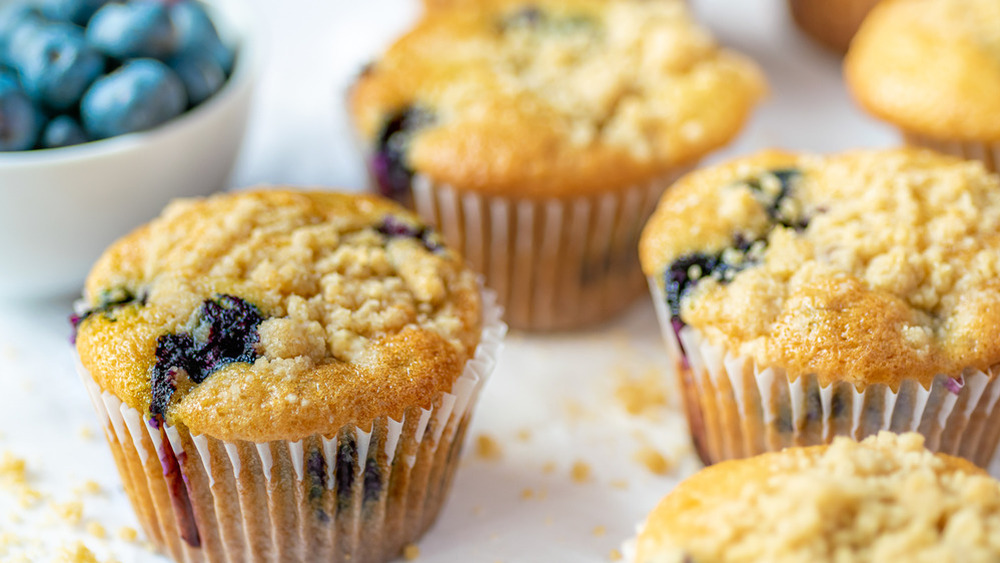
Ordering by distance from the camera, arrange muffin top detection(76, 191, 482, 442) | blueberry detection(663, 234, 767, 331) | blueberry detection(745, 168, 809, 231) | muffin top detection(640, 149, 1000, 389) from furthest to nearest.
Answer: blueberry detection(745, 168, 809, 231)
blueberry detection(663, 234, 767, 331)
muffin top detection(640, 149, 1000, 389)
muffin top detection(76, 191, 482, 442)

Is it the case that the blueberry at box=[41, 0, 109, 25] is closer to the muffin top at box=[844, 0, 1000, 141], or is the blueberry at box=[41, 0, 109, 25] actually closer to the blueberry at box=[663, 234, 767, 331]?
the blueberry at box=[663, 234, 767, 331]

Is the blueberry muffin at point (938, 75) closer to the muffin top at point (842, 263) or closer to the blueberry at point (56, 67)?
the muffin top at point (842, 263)

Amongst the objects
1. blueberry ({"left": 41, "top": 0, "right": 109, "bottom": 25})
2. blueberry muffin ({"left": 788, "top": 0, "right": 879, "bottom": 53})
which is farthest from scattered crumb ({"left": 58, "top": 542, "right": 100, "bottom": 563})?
blueberry muffin ({"left": 788, "top": 0, "right": 879, "bottom": 53})

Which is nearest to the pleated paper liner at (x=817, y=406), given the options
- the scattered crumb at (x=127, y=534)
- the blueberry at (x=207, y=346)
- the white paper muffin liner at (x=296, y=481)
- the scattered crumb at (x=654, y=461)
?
the scattered crumb at (x=654, y=461)

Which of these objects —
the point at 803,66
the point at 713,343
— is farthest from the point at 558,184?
the point at 803,66

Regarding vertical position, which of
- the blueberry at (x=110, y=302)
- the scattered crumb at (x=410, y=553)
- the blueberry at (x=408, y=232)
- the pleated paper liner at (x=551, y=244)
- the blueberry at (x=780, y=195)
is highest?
the blueberry at (x=780, y=195)

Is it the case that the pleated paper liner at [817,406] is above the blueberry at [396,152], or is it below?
below
